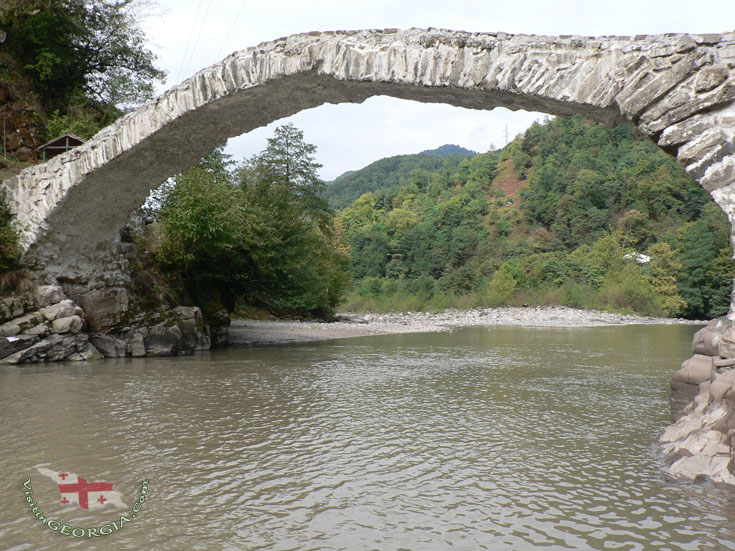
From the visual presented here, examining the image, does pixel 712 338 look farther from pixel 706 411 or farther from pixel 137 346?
pixel 137 346

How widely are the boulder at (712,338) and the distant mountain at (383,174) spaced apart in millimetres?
79902

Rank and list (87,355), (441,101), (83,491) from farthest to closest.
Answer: (87,355), (441,101), (83,491)

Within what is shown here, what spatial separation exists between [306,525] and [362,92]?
18.0 feet

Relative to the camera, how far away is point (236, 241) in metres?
13.3

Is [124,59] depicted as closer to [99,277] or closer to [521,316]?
[99,277]

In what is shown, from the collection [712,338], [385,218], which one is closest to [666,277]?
[385,218]

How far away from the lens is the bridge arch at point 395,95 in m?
5.00

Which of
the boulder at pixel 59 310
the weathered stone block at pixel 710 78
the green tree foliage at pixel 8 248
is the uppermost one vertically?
the weathered stone block at pixel 710 78

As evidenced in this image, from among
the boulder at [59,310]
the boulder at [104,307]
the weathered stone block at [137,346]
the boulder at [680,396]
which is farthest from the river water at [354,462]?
the weathered stone block at [137,346]

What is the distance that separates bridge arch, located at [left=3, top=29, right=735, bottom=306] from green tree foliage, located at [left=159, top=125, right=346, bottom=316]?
1.84m

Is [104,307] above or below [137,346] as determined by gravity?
above

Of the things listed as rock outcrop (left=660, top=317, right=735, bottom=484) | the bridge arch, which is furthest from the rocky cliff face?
rock outcrop (left=660, top=317, right=735, bottom=484)

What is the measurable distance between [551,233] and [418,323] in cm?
3244

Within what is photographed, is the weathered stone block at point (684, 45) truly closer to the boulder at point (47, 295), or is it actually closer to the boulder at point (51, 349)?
the boulder at point (51, 349)
